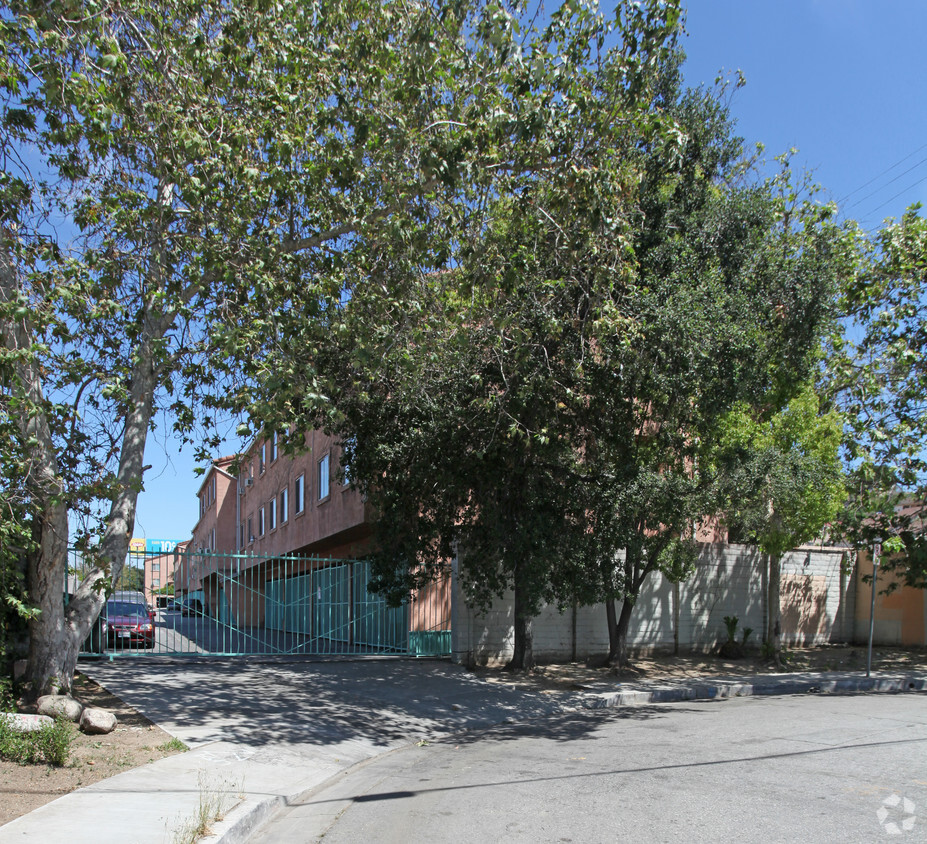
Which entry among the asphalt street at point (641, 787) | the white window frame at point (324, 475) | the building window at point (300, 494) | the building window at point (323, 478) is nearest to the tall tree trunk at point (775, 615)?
the asphalt street at point (641, 787)

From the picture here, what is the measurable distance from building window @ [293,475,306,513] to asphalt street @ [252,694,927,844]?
614 inches

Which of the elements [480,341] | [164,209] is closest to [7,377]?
[164,209]

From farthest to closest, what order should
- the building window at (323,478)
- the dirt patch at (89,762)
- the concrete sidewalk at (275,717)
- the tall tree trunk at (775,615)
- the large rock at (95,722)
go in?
the building window at (323,478)
the tall tree trunk at (775,615)
the large rock at (95,722)
the dirt patch at (89,762)
the concrete sidewalk at (275,717)

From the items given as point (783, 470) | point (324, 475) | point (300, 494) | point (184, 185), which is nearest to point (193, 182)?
point (184, 185)

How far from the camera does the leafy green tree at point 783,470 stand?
15.0 meters

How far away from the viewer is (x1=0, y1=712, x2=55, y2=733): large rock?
773 centimetres

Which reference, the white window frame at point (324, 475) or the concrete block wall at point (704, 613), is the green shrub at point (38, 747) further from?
the white window frame at point (324, 475)

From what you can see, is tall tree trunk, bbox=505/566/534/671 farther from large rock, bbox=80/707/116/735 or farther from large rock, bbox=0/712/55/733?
large rock, bbox=0/712/55/733

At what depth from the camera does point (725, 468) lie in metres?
14.8

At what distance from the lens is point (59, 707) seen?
8.83m

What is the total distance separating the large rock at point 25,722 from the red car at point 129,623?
7.94 meters

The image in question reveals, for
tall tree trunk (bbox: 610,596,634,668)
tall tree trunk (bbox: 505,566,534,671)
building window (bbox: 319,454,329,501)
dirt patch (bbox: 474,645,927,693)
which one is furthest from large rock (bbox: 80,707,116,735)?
building window (bbox: 319,454,329,501)

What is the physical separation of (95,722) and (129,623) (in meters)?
8.12

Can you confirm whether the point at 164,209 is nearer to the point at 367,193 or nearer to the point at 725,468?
the point at 367,193
